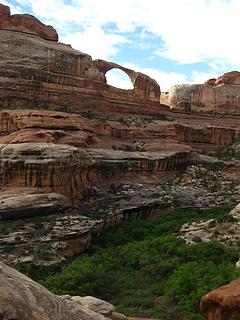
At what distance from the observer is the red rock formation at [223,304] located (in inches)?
321

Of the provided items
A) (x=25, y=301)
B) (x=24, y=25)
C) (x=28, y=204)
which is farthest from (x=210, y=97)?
(x=25, y=301)

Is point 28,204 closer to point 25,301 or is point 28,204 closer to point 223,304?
point 223,304

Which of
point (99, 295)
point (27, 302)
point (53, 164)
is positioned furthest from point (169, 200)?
point (27, 302)

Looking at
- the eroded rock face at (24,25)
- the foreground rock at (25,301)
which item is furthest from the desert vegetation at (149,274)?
the eroded rock face at (24,25)

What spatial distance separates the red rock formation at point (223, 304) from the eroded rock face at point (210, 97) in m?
53.1

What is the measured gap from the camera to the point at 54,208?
30.1m

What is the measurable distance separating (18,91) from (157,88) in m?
18.8

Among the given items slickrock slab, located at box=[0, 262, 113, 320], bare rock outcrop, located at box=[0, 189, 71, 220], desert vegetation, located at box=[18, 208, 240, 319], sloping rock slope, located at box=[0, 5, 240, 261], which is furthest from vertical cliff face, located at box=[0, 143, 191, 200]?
slickrock slab, located at box=[0, 262, 113, 320]

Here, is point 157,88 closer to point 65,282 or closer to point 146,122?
point 146,122

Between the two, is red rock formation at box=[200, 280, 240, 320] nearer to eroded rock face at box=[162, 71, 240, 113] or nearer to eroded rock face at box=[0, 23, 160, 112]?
eroded rock face at box=[0, 23, 160, 112]

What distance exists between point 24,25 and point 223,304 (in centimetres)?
4507

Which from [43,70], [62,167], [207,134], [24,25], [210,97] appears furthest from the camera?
[210,97]

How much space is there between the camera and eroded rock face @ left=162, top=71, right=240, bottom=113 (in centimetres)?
6299

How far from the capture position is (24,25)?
4953 centimetres
